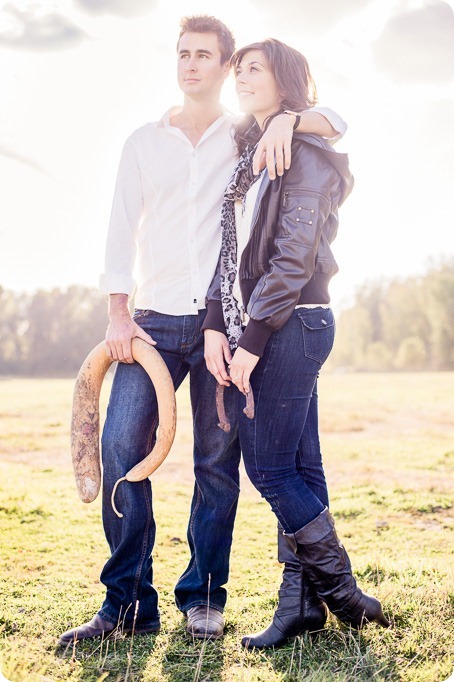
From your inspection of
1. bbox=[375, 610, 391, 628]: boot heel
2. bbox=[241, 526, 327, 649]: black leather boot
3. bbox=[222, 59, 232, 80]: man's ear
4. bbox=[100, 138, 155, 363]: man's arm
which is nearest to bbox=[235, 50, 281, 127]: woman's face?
bbox=[222, 59, 232, 80]: man's ear

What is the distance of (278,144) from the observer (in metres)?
2.60

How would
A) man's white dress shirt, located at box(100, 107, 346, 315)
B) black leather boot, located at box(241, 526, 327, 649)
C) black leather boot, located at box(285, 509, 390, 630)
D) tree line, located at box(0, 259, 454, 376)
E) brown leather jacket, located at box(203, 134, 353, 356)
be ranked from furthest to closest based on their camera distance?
1. tree line, located at box(0, 259, 454, 376)
2. man's white dress shirt, located at box(100, 107, 346, 315)
3. black leather boot, located at box(241, 526, 327, 649)
4. black leather boot, located at box(285, 509, 390, 630)
5. brown leather jacket, located at box(203, 134, 353, 356)

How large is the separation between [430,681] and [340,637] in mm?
430

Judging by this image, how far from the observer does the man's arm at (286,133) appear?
8.60ft

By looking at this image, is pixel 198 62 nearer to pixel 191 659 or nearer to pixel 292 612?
pixel 292 612

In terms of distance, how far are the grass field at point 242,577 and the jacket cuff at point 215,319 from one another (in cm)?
137

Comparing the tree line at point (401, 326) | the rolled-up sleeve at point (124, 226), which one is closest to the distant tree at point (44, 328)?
the tree line at point (401, 326)

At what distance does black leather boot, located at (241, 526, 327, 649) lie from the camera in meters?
2.95

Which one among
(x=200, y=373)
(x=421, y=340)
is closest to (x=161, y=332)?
(x=200, y=373)

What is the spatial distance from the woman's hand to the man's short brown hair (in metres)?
1.50

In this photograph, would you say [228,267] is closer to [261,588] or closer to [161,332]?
[161,332]

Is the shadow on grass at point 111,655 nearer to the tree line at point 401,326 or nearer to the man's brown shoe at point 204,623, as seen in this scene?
the man's brown shoe at point 204,623

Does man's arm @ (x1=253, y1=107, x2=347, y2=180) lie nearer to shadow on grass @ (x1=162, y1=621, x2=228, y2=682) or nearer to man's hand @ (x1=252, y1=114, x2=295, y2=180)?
man's hand @ (x1=252, y1=114, x2=295, y2=180)

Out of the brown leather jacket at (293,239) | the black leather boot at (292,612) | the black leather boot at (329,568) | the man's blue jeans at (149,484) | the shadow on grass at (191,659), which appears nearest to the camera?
the brown leather jacket at (293,239)
